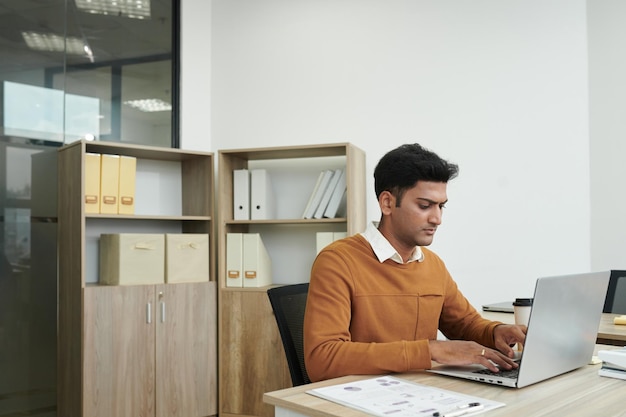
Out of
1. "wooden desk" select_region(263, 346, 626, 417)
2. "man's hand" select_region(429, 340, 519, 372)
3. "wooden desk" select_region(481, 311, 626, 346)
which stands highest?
"man's hand" select_region(429, 340, 519, 372)

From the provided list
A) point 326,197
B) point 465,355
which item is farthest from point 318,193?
point 465,355

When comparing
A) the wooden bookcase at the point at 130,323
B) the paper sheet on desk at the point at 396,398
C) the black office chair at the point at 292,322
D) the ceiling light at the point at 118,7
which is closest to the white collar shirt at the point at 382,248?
the black office chair at the point at 292,322

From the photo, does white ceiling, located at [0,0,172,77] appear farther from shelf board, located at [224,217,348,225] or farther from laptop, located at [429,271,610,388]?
laptop, located at [429,271,610,388]

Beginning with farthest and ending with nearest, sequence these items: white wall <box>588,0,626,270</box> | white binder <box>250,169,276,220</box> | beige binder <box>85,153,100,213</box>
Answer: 1. white binder <box>250,169,276,220</box>
2. beige binder <box>85,153,100,213</box>
3. white wall <box>588,0,626,270</box>

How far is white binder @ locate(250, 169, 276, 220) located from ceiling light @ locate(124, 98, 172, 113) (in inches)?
32.8

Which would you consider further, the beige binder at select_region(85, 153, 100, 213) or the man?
the beige binder at select_region(85, 153, 100, 213)

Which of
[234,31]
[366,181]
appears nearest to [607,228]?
[366,181]

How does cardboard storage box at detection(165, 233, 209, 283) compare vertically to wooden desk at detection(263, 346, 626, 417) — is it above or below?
above

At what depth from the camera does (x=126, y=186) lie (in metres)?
3.70

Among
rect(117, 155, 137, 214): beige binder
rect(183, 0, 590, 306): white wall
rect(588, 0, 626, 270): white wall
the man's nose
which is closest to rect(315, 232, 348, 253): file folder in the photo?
rect(183, 0, 590, 306): white wall

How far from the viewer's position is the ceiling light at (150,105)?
4117mm

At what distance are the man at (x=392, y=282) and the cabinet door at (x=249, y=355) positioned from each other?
1897mm

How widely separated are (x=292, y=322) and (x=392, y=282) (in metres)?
0.35

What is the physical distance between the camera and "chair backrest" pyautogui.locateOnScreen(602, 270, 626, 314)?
2807 mm
